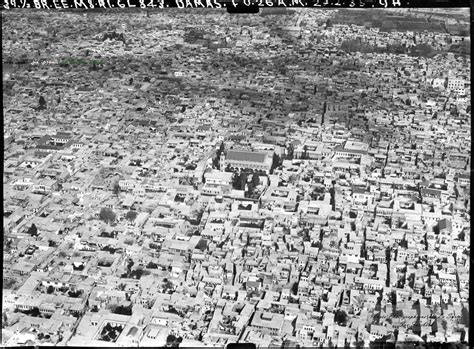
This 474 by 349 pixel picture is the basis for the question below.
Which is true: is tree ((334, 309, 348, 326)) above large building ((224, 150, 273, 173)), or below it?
below

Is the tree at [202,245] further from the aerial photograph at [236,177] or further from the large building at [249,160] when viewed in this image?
the large building at [249,160]

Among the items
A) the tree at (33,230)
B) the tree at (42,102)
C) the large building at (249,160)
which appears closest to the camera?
the tree at (33,230)

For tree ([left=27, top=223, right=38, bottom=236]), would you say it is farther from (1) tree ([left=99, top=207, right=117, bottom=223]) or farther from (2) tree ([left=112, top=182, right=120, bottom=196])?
(2) tree ([left=112, top=182, right=120, bottom=196])

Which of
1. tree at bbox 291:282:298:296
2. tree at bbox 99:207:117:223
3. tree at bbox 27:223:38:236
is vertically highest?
tree at bbox 27:223:38:236

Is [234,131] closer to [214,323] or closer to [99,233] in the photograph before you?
[99,233]

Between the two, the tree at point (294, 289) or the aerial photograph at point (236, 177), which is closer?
the aerial photograph at point (236, 177)

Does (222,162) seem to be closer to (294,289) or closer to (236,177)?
(236,177)

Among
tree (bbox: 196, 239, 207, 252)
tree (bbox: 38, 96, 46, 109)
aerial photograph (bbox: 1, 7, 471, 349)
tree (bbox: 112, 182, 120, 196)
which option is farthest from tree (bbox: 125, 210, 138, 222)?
tree (bbox: 38, 96, 46, 109)

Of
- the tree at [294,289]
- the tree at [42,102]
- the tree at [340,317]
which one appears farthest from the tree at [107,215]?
the tree at [340,317]
